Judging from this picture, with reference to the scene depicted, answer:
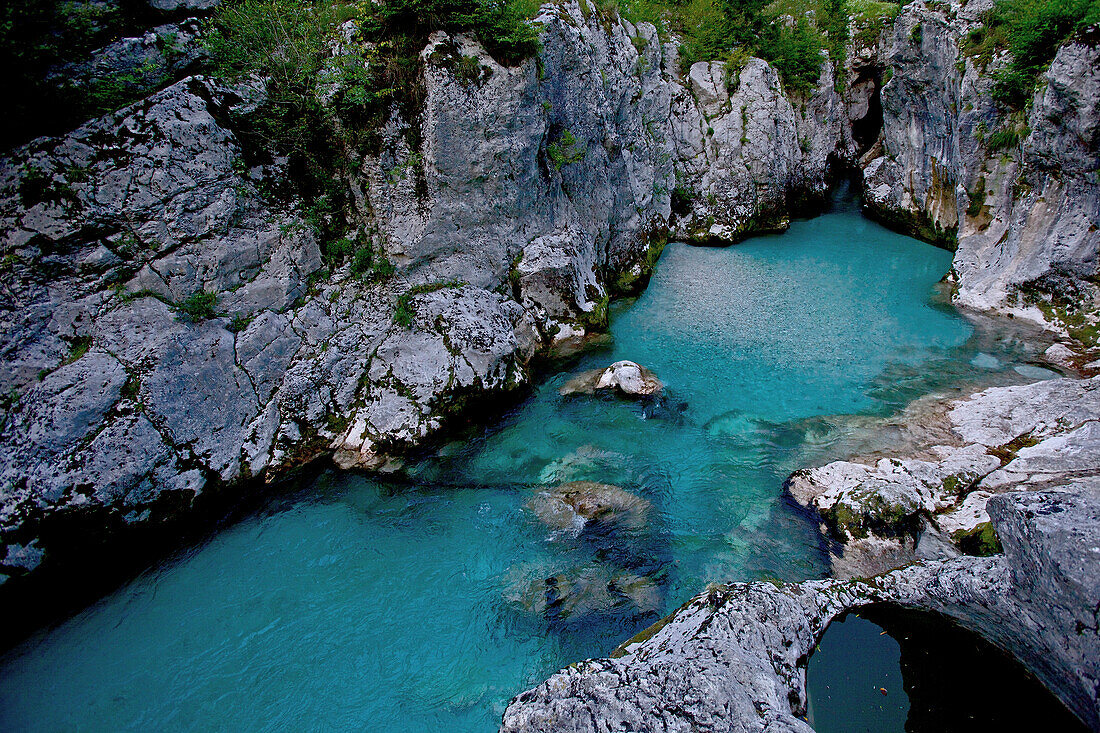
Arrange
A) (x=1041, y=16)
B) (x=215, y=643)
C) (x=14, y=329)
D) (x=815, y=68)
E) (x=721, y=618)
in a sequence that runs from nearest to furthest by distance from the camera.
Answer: (x=721, y=618) < (x=215, y=643) < (x=14, y=329) < (x=1041, y=16) < (x=815, y=68)

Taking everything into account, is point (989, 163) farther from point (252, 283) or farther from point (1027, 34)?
point (252, 283)

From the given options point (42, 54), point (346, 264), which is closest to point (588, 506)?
point (346, 264)

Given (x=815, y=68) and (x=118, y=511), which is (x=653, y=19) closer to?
(x=815, y=68)

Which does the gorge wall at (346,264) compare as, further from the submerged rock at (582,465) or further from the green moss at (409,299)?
the submerged rock at (582,465)

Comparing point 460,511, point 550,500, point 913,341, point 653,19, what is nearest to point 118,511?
point 460,511

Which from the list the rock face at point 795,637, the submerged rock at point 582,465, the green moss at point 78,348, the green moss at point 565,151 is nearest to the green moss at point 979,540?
the rock face at point 795,637

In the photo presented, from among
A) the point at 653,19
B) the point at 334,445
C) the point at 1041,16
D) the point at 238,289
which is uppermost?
the point at 653,19
